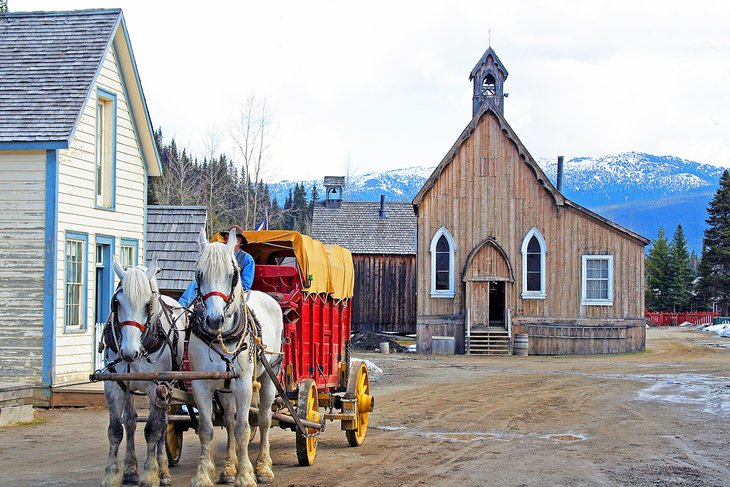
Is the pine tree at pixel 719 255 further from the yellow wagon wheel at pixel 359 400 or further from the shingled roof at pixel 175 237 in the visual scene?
the yellow wagon wheel at pixel 359 400

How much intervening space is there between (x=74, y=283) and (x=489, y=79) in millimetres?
24052

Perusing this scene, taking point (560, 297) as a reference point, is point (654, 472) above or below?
below

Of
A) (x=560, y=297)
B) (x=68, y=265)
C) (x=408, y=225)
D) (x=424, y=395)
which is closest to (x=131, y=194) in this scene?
(x=68, y=265)

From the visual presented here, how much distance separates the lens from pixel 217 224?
5878 centimetres

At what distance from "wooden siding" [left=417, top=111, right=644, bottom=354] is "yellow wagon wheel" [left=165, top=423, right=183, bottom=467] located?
24416 mm

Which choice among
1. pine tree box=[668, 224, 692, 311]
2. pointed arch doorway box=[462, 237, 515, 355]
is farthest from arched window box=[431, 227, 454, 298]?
pine tree box=[668, 224, 692, 311]

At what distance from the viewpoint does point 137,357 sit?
32.1ft

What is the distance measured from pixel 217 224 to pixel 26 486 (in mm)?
48648

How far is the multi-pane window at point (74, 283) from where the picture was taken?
61.8 feet

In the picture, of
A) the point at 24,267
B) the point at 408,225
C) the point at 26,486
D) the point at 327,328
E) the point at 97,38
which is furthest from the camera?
the point at 408,225

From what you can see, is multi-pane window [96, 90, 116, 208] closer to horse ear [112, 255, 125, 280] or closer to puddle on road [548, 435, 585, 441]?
horse ear [112, 255, 125, 280]

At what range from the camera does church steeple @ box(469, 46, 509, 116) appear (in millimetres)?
38906

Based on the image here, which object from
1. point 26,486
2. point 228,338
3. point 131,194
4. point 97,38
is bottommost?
point 26,486

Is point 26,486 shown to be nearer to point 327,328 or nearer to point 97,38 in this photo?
point 327,328
